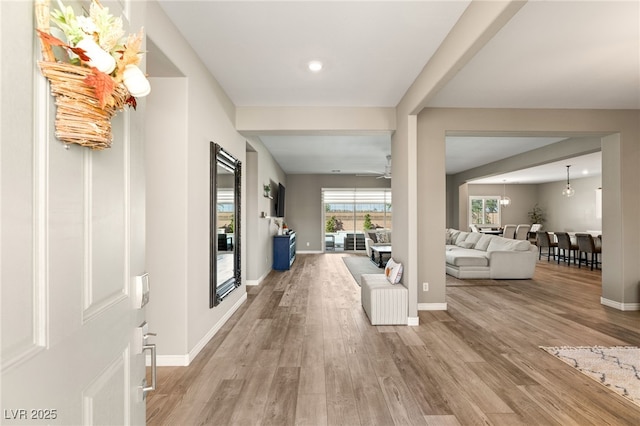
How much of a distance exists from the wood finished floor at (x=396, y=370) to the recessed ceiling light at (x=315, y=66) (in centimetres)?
272

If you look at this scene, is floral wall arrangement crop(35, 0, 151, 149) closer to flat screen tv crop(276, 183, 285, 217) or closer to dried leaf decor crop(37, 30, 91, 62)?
dried leaf decor crop(37, 30, 91, 62)

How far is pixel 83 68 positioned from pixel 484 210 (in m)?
13.8

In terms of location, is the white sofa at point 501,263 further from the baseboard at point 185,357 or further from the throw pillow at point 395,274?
the baseboard at point 185,357

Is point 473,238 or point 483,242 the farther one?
point 473,238

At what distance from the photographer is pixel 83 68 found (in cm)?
73

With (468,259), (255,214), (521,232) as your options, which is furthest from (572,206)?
(255,214)

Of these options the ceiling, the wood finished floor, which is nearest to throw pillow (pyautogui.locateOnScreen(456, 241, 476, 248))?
the wood finished floor

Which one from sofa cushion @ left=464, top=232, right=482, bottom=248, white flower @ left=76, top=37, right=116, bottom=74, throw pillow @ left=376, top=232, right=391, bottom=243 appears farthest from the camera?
throw pillow @ left=376, top=232, right=391, bottom=243

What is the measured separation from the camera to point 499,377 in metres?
2.47

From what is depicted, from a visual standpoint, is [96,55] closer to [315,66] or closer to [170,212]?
[170,212]

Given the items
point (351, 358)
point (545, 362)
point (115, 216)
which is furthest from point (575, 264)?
point (115, 216)

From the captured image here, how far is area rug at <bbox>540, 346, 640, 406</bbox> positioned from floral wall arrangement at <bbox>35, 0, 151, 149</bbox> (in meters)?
3.41

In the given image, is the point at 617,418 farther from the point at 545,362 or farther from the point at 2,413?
the point at 2,413

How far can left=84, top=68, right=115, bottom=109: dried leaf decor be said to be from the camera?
0.73m
